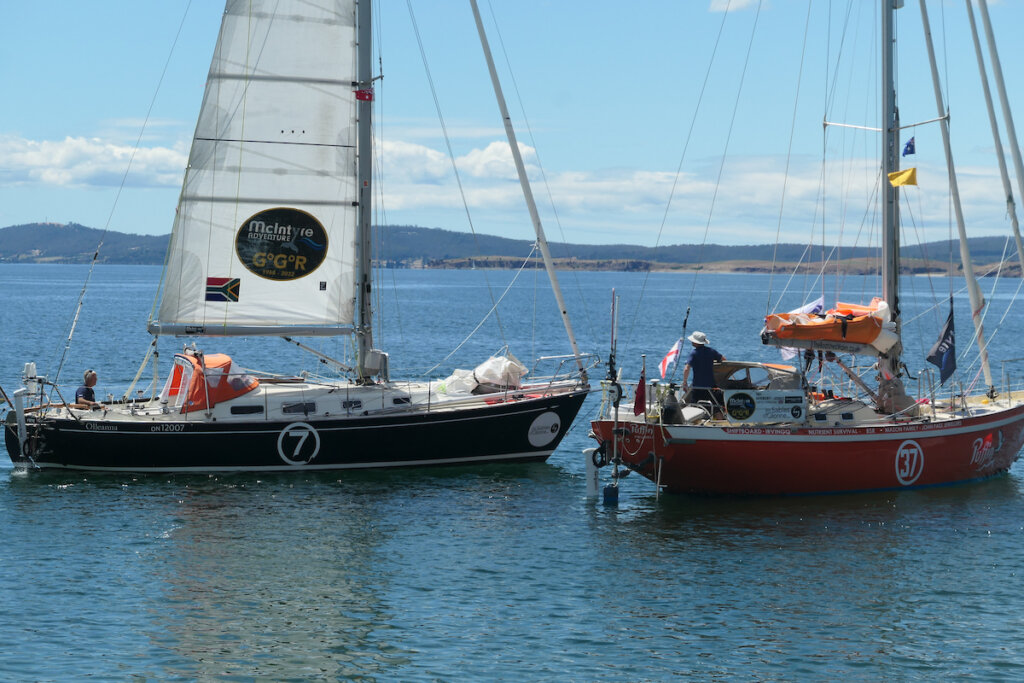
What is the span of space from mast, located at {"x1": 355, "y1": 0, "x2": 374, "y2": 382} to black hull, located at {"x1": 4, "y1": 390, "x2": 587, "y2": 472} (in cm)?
191

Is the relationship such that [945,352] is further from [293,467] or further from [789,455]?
[293,467]

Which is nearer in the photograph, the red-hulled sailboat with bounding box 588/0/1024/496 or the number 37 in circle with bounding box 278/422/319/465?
the red-hulled sailboat with bounding box 588/0/1024/496

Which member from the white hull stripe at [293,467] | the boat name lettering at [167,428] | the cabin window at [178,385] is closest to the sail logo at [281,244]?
the cabin window at [178,385]

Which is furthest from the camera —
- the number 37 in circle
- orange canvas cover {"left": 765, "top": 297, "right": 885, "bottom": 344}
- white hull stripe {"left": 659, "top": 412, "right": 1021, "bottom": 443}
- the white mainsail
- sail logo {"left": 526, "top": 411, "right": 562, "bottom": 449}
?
sail logo {"left": 526, "top": 411, "right": 562, "bottom": 449}

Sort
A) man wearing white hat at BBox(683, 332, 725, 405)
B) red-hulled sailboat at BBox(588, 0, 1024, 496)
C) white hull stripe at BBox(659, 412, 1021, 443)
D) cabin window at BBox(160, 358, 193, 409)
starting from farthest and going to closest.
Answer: cabin window at BBox(160, 358, 193, 409), man wearing white hat at BBox(683, 332, 725, 405), red-hulled sailboat at BBox(588, 0, 1024, 496), white hull stripe at BBox(659, 412, 1021, 443)

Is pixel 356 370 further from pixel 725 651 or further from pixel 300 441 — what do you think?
pixel 725 651

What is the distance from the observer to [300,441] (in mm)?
28047

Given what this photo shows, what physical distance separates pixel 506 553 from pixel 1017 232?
54.4 ft

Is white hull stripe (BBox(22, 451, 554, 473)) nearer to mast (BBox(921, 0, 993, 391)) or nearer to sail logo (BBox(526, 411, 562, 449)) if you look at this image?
sail logo (BBox(526, 411, 562, 449))

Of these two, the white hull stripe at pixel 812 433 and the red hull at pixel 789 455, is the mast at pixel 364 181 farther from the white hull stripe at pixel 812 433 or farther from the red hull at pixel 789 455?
the white hull stripe at pixel 812 433

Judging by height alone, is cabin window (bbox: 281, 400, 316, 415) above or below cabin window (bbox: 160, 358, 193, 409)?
below

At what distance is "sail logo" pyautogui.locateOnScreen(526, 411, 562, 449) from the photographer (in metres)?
29.4

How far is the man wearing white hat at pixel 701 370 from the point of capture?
25969 millimetres

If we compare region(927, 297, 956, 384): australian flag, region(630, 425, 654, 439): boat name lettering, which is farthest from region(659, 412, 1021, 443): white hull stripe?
region(927, 297, 956, 384): australian flag
